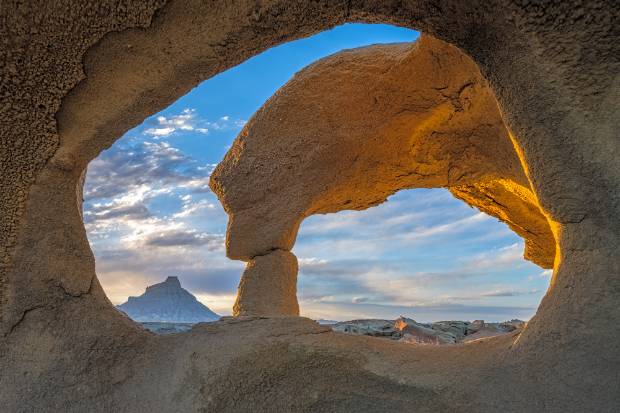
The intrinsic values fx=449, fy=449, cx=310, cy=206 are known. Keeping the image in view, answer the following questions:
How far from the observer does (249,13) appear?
184 cm

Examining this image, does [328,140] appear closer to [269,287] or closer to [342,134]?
[342,134]

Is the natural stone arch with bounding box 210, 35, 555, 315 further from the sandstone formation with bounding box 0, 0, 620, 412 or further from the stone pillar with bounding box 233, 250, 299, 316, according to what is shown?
the sandstone formation with bounding box 0, 0, 620, 412

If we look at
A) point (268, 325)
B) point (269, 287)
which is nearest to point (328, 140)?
point (269, 287)

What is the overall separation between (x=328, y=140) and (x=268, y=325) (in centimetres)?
266

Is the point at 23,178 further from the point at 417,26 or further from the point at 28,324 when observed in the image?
the point at 417,26

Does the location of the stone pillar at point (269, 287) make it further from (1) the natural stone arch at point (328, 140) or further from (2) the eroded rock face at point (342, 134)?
(2) the eroded rock face at point (342, 134)

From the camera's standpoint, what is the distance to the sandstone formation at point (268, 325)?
71.8 inches

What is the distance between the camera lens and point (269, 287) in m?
4.61

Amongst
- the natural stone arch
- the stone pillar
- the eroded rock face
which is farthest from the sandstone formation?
the eroded rock face

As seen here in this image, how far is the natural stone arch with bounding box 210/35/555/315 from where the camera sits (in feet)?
14.7

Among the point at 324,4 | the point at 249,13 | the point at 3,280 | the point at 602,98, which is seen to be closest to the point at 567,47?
the point at 602,98

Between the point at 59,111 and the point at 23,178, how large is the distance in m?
0.37

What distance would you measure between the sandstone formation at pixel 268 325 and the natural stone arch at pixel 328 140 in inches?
87.4

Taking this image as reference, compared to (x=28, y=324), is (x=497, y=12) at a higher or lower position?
higher
